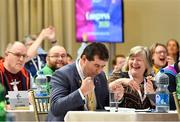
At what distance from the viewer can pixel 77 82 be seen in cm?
389

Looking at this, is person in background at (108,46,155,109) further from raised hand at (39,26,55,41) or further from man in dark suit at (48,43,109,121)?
raised hand at (39,26,55,41)

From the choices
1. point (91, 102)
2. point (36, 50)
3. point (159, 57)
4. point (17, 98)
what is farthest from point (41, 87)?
point (36, 50)

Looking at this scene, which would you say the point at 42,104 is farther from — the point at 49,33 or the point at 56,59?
the point at 49,33

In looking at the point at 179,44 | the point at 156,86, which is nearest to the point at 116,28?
the point at 179,44

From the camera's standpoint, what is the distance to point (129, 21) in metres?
9.02

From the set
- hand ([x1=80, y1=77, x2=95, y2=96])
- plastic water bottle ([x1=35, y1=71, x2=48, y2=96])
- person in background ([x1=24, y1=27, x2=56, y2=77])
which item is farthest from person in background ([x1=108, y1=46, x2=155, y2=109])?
person in background ([x1=24, y1=27, x2=56, y2=77])

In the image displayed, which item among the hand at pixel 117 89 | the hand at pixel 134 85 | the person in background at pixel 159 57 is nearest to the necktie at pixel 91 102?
the hand at pixel 117 89

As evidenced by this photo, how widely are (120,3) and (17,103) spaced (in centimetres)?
458

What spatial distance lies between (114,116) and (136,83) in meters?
1.02

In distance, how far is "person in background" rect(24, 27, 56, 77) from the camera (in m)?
7.22

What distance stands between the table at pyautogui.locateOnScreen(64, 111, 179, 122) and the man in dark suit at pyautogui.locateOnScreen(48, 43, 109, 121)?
134 millimetres

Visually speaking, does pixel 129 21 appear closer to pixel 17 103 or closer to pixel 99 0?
pixel 99 0

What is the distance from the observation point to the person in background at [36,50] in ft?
23.7

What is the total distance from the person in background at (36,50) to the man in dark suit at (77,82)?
126 inches
